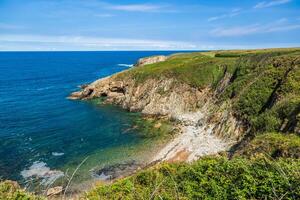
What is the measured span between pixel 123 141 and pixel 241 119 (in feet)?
66.8

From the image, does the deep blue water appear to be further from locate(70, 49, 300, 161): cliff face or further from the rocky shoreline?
locate(70, 49, 300, 161): cliff face

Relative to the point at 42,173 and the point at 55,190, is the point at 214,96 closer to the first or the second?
the point at 42,173

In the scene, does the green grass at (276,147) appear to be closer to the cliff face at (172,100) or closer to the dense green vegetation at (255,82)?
the dense green vegetation at (255,82)

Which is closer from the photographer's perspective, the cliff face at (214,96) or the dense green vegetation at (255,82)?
the dense green vegetation at (255,82)

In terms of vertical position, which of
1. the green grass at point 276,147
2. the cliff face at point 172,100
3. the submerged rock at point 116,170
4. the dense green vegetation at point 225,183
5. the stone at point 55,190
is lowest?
the submerged rock at point 116,170

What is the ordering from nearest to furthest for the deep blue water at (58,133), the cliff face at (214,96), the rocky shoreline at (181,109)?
1. the deep blue water at (58,133)
2. the cliff face at (214,96)
3. the rocky shoreline at (181,109)

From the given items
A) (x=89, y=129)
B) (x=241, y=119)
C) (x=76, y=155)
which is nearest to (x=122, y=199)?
(x=76, y=155)

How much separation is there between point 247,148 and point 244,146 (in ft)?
16.5

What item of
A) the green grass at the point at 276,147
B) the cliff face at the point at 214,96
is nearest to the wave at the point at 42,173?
the cliff face at the point at 214,96

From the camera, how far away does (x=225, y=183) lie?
63.6ft

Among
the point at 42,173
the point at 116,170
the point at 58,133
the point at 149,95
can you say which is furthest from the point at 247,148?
the point at 149,95

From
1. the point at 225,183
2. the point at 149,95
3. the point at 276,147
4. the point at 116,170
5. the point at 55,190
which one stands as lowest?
the point at 116,170

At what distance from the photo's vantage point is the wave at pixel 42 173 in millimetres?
38244

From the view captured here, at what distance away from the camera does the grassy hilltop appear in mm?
18484
